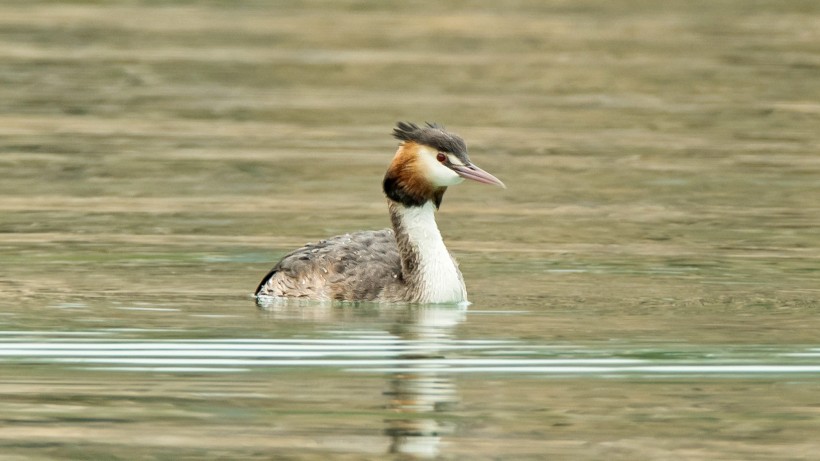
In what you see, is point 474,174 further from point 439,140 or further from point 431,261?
Result: point 431,261

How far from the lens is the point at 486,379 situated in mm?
11656

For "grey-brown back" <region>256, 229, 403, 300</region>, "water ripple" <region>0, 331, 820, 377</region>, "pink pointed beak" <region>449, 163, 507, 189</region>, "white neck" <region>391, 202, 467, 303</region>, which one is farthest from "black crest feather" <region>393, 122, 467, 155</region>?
"water ripple" <region>0, 331, 820, 377</region>

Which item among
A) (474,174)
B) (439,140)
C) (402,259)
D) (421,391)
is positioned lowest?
(421,391)

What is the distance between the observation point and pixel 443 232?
17906 mm

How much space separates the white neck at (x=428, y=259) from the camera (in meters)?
14.4

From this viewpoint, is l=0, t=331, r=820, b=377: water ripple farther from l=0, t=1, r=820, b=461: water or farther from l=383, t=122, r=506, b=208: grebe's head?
l=383, t=122, r=506, b=208: grebe's head

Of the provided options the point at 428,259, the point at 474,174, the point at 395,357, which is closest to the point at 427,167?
the point at 474,174

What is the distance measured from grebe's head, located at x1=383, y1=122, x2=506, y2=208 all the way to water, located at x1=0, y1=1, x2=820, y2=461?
2.78ft

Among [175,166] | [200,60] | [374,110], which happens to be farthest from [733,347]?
[200,60]

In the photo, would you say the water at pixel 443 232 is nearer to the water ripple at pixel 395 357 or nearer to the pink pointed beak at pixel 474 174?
the water ripple at pixel 395 357

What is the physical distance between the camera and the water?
1059cm

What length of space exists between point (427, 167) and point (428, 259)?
66 centimetres

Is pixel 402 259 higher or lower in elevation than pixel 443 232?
higher

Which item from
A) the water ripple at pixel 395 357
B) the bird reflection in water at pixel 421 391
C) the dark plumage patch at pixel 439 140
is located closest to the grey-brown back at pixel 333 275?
the bird reflection in water at pixel 421 391
